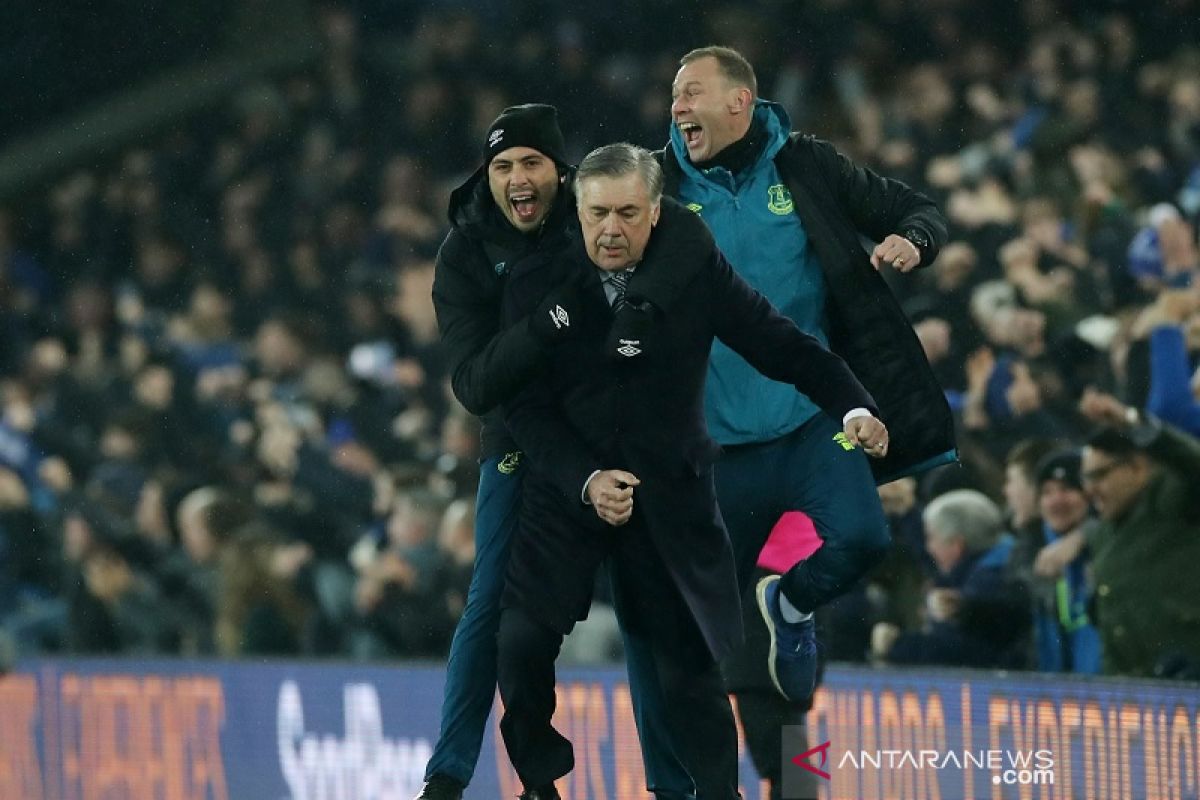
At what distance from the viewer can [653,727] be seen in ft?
16.8

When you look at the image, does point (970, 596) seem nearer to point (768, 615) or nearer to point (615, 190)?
point (768, 615)

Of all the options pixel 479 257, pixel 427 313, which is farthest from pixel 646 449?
pixel 427 313

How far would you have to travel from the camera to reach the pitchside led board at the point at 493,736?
6129mm

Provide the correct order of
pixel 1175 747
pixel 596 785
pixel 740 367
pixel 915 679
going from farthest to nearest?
pixel 596 785 → pixel 915 679 → pixel 1175 747 → pixel 740 367

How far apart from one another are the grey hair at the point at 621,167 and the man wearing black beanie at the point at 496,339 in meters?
0.17

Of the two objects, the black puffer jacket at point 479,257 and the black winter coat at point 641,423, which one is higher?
the black puffer jacket at point 479,257

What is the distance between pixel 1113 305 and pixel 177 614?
4518 mm

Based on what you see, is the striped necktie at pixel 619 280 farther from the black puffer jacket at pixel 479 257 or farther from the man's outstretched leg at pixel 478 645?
the man's outstretched leg at pixel 478 645

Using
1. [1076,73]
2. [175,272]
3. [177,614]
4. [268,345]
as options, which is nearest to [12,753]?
[177,614]

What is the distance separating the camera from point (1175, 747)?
6.00 metres

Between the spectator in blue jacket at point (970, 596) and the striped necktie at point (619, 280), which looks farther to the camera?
the spectator in blue jacket at point (970, 596)

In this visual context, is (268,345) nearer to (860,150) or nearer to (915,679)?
(860,150)

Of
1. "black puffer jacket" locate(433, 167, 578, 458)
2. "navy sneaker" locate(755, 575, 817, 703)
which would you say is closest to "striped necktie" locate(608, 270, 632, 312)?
"black puffer jacket" locate(433, 167, 578, 458)

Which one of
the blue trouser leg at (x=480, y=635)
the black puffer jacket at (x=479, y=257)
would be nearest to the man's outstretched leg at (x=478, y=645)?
the blue trouser leg at (x=480, y=635)
